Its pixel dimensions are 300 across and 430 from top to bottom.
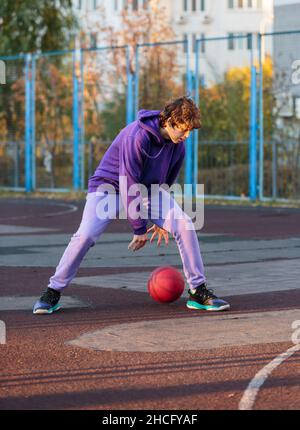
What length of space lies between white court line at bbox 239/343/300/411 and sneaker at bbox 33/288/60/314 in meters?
2.36

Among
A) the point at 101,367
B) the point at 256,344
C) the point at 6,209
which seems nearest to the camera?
the point at 101,367

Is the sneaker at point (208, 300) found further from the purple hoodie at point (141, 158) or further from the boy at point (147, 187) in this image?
the purple hoodie at point (141, 158)

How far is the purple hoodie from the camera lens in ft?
32.8

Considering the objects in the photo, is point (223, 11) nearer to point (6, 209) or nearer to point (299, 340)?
point (6, 209)

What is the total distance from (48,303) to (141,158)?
1.39 metres

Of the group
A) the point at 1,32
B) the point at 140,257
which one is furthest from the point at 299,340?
the point at 1,32

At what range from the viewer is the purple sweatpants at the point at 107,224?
10281 mm

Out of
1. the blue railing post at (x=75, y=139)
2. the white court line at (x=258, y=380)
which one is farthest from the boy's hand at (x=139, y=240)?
the blue railing post at (x=75, y=139)

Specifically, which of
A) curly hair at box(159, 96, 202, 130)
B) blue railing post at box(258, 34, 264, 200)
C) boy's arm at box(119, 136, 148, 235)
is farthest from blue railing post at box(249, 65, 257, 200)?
curly hair at box(159, 96, 202, 130)

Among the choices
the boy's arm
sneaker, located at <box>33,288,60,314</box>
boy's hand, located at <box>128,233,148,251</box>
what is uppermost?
the boy's arm

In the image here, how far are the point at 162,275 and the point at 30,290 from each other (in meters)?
1.65

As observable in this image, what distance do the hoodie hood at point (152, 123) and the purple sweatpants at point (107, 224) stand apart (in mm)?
556

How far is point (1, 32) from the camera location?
128 feet

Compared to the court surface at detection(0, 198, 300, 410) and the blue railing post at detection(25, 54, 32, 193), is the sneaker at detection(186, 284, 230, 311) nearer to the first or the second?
the court surface at detection(0, 198, 300, 410)
